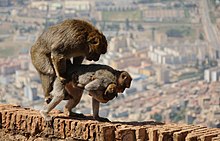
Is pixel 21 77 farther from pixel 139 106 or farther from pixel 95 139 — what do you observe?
pixel 95 139

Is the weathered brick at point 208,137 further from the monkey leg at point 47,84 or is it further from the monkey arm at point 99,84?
the monkey leg at point 47,84

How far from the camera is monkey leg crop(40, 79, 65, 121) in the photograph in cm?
688

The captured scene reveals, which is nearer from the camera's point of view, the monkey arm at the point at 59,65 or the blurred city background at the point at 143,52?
the monkey arm at the point at 59,65

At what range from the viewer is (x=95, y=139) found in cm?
639

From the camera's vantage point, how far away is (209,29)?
76500mm

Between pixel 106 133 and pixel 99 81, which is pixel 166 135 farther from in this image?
pixel 99 81

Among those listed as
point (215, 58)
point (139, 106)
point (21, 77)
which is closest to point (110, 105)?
point (139, 106)

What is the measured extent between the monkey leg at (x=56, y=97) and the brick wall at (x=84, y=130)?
0.05 metres

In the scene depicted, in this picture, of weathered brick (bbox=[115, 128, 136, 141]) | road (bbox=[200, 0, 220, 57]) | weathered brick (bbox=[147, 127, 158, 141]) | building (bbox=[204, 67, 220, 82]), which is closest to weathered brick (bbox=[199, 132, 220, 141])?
weathered brick (bbox=[147, 127, 158, 141])

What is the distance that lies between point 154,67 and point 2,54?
464 inches

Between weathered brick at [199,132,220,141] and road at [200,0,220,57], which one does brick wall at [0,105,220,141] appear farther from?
road at [200,0,220,57]

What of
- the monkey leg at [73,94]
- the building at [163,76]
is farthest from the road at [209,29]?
the monkey leg at [73,94]

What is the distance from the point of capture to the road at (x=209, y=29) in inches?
2836

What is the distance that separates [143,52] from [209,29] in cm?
798
